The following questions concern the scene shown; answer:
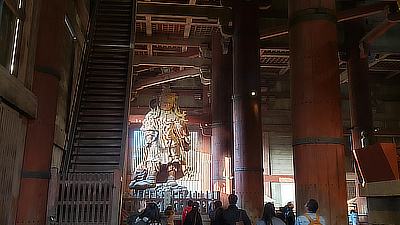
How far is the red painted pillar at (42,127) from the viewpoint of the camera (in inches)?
211

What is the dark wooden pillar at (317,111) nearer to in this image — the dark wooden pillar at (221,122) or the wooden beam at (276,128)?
the dark wooden pillar at (221,122)

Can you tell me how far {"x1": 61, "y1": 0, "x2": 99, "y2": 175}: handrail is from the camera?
889 cm

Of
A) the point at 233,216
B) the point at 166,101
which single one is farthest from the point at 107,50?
the point at 233,216

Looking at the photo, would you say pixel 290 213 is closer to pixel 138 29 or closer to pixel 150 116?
pixel 150 116

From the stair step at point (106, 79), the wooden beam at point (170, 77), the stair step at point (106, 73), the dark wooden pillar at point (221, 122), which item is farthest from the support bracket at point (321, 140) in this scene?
the wooden beam at point (170, 77)

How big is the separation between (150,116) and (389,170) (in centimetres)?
1106

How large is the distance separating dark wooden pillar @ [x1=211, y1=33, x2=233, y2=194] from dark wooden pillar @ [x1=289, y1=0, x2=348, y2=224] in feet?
25.6

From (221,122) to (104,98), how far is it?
529cm

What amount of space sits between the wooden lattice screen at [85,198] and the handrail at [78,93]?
0.77 meters

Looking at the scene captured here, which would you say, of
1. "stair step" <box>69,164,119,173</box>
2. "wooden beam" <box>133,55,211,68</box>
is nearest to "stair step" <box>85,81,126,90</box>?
"stair step" <box>69,164,119,173</box>

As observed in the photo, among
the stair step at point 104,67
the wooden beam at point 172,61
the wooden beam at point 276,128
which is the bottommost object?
the stair step at point 104,67

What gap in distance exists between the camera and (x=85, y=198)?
721 cm

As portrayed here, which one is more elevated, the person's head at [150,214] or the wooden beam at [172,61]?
the wooden beam at [172,61]

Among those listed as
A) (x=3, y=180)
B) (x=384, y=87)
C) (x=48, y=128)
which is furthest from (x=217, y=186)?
(x=384, y=87)
